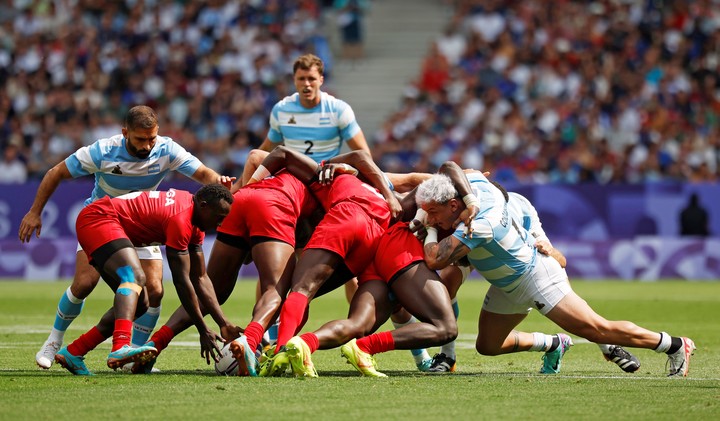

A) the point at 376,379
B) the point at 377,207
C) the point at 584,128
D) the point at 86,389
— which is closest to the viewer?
the point at 86,389

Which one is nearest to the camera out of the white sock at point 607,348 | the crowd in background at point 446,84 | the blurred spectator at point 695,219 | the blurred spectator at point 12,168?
the white sock at point 607,348

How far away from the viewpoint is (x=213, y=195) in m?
9.18

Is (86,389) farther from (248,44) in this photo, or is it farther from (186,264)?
(248,44)

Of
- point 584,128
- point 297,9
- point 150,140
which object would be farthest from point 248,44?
point 150,140

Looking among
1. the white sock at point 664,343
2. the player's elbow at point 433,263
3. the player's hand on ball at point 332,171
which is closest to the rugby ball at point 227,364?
the player's elbow at point 433,263

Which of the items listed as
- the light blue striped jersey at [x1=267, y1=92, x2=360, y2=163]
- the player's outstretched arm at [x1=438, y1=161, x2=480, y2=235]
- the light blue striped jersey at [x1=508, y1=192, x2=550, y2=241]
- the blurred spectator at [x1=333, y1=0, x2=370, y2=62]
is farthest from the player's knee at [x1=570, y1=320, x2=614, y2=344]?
the blurred spectator at [x1=333, y1=0, x2=370, y2=62]

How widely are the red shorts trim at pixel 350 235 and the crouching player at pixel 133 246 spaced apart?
2.59 feet

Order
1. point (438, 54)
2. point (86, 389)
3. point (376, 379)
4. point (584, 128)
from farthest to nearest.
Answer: point (438, 54) → point (584, 128) → point (376, 379) → point (86, 389)

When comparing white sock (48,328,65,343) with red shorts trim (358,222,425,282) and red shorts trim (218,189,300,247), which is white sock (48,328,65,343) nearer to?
red shorts trim (218,189,300,247)

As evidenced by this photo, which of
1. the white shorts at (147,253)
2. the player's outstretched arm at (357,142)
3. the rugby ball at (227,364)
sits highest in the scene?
the player's outstretched arm at (357,142)

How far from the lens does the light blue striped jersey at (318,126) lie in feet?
39.4

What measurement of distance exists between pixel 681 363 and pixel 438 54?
20.1 m

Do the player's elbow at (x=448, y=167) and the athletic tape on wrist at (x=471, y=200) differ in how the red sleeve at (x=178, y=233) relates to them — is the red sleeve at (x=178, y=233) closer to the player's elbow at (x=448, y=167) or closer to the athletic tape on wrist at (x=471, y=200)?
the player's elbow at (x=448, y=167)

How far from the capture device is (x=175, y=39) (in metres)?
29.5
